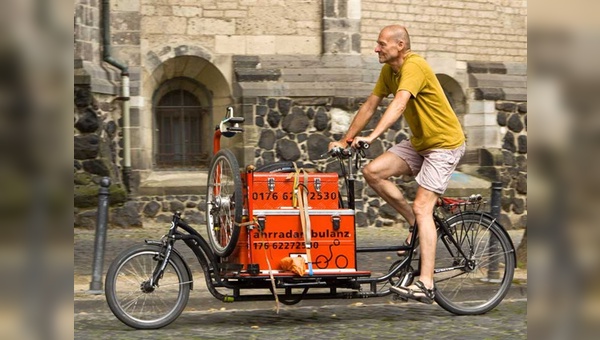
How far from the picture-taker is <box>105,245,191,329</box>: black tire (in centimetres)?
604

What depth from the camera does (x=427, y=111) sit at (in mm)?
6293

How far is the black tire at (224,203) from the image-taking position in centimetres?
596

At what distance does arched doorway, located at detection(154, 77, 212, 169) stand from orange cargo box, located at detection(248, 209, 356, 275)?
1016 centimetres

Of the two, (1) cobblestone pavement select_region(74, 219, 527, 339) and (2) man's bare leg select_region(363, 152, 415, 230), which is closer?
(1) cobblestone pavement select_region(74, 219, 527, 339)

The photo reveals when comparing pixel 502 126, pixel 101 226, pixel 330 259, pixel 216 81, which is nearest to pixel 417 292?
pixel 330 259

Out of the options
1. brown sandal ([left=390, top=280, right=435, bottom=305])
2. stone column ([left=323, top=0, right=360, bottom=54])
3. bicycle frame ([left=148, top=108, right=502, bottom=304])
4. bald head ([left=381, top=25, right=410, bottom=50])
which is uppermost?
stone column ([left=323, top=0, right=360, bottom=54])

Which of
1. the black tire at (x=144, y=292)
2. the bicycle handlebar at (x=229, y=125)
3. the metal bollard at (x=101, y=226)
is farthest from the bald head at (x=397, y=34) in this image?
the metal bollard at (x=101, y=226)

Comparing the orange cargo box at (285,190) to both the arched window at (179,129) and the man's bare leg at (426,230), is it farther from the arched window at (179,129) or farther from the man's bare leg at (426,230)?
the arched window at (179,129)

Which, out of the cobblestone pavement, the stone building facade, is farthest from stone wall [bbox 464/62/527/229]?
the cobblestone pavement

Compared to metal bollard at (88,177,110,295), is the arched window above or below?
above

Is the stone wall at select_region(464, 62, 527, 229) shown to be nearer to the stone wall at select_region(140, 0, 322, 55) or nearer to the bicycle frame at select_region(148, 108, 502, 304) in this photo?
the stone wall at select_region(140, 0, 322, 55)

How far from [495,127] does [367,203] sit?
3.31 meters
